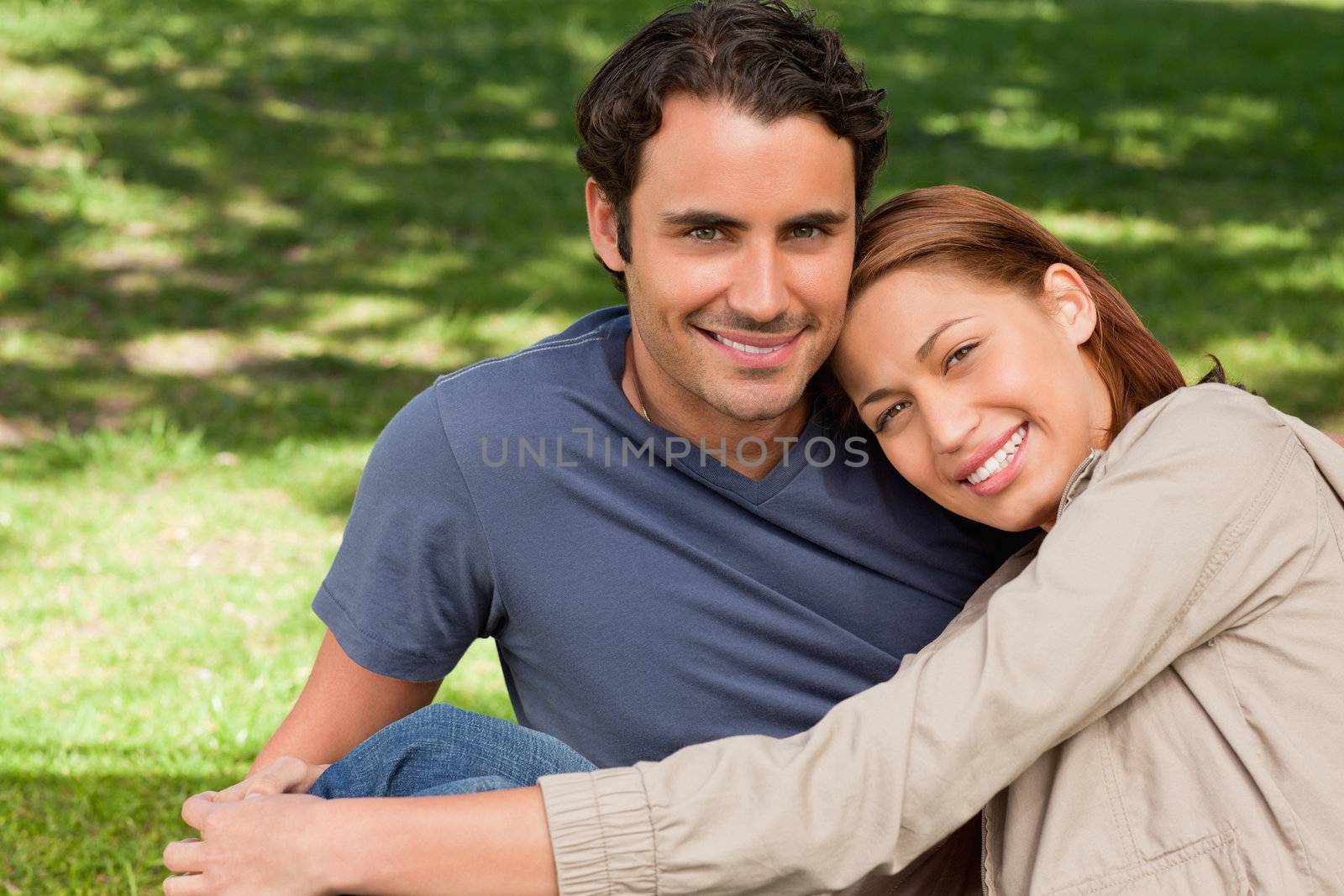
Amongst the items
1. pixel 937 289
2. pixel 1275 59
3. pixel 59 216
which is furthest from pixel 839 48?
pixel 1275 59

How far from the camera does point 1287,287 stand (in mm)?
6547

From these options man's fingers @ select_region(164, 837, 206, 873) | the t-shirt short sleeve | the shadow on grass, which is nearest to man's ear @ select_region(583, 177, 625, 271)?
the t-shirt short sleeve

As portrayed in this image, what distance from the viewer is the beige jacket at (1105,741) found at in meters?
1.96

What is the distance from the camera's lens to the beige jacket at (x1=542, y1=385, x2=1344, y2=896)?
6.44ft

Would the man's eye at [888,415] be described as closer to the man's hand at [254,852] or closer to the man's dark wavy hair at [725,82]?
the man's dark wavy hair at [725,82]

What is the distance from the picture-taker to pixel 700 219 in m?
2.51

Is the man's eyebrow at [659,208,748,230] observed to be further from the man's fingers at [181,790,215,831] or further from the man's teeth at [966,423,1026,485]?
the man's fingers at [181,790,215,831]

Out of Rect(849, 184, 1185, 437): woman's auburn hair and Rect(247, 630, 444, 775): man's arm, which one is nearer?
Rect(849, 184, 1185, 437): woman's auburn hair

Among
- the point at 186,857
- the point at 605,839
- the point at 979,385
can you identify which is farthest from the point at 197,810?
the point at 979,385

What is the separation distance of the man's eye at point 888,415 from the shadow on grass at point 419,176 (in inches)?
134

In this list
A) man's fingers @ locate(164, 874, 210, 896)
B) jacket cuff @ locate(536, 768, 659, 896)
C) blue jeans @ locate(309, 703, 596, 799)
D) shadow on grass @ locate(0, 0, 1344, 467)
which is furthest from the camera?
shadow on grass @ locate(0, 0, 1344, 467)

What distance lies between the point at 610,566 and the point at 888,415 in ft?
1.87

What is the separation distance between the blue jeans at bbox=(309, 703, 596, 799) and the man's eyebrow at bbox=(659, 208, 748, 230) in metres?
0.92

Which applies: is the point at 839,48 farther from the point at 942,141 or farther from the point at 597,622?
the point at 942,141
